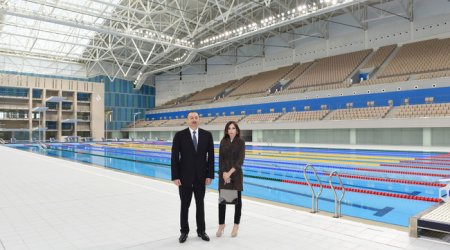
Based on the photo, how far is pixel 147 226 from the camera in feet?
11.8

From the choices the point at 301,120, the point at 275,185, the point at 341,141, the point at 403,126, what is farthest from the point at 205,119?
the point at 275,185

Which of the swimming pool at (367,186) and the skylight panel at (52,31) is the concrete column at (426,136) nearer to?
the swimming pool at (367,186)

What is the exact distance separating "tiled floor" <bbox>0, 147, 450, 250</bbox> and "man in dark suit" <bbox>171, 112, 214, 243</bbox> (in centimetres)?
24

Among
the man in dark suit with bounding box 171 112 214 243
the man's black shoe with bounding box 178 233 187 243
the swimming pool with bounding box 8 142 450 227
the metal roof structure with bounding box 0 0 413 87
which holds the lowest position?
the swimming pool with bounding box 8 142 450 227

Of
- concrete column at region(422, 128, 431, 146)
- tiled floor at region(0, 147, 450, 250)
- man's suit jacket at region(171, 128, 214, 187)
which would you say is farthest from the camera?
concrete column at region(422, 128, 431, 146)

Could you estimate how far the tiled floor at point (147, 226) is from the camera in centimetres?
299

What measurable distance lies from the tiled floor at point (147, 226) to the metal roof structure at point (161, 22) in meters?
16.2

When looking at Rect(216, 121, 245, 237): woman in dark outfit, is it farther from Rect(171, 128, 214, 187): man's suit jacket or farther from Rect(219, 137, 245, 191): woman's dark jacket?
Rect(171, 128, 214, 187): man's suit jacket

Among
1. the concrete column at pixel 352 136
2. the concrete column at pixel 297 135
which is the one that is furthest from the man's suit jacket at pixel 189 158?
the concrete column at pixel 297 135

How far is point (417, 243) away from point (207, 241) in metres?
1.96

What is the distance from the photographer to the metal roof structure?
20.7 metres

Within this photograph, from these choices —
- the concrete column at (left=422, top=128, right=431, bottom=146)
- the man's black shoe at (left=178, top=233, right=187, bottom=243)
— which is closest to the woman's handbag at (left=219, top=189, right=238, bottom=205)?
the man's black shoe at (left=178, top=233, right=187, bottom=243)

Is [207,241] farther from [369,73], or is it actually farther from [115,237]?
[369,73]

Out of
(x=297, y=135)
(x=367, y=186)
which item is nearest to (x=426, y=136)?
(x=297, y=135)
